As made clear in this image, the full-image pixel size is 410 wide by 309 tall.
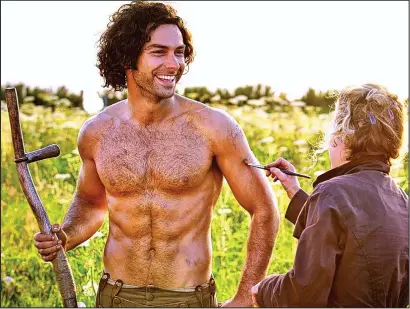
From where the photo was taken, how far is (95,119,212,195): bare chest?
188 inches

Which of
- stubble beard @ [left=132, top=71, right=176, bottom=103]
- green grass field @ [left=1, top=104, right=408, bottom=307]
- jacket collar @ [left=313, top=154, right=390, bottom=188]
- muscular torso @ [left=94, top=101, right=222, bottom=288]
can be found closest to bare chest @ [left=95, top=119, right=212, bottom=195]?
muscular torso @ [left=94, top=101, right=222, bottom=288]

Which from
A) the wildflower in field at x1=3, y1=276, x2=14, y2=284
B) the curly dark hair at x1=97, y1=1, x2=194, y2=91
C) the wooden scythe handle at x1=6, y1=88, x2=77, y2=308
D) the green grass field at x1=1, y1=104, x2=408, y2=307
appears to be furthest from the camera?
the wildflower in field at x1=3, y1=276, x2=14, y2=284

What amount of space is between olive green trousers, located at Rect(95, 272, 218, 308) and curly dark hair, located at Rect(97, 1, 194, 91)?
102 centimetres

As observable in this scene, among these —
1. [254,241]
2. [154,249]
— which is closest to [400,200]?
[254,241]

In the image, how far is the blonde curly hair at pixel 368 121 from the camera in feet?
12.5

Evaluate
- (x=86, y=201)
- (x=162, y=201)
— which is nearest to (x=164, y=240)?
(x=162, y=201)

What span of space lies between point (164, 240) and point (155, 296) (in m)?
0.26

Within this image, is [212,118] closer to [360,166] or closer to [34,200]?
[34,200]

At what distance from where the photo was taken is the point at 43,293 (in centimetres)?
779

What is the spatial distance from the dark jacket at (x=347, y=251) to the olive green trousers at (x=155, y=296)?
957 mm

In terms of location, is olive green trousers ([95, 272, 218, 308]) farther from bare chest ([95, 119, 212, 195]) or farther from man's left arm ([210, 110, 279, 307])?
bare chest ([95, 119, 212, 195])

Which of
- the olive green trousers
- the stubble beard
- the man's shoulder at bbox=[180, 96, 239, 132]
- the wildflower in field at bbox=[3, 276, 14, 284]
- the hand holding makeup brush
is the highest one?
the stubble beard

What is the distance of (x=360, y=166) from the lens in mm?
3846

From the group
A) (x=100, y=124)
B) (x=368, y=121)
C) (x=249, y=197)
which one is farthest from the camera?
(x=100, y=124)
